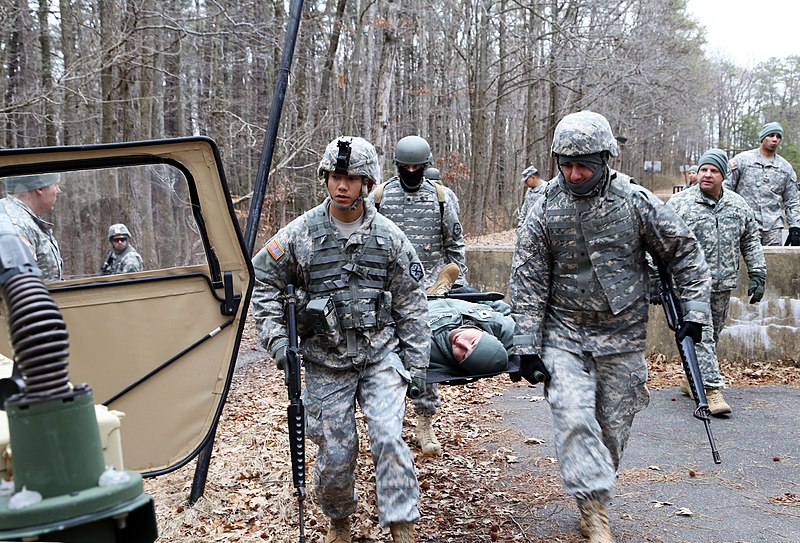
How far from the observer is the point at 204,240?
146 inches

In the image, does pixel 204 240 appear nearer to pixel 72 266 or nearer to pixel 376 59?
pixel 72 266

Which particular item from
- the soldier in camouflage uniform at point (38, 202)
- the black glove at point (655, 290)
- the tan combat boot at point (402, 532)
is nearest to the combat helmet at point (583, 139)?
the black glove at point (655, 290)

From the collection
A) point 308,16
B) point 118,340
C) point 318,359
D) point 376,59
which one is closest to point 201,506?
point 318,359

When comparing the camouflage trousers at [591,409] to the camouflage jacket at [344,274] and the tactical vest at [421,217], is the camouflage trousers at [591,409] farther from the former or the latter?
the tactical vest at [421,217]

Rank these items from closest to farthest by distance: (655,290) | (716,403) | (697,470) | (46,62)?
(655,290)
(697,470)
(716,403)
(46,62)

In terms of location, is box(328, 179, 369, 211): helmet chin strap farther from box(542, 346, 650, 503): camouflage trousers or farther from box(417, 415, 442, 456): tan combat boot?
box(417, 415, 442, 456): tan combat boot

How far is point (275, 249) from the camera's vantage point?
15.4 ft

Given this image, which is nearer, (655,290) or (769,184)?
(655,290)

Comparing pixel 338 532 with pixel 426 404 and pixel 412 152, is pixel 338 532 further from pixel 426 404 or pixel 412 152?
pixel 412 152

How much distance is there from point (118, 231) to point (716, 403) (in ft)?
20.1

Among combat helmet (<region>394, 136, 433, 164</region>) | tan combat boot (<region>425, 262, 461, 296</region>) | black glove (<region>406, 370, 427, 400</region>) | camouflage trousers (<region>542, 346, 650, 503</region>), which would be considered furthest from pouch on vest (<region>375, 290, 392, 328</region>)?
combat helmet (<region>394, 136, 433, 164</region>)

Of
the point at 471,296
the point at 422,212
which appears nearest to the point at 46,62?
the point at 422,212

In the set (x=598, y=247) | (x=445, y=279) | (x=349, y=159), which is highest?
(x=349, y=159)

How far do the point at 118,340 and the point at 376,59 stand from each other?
26142 millimetres
